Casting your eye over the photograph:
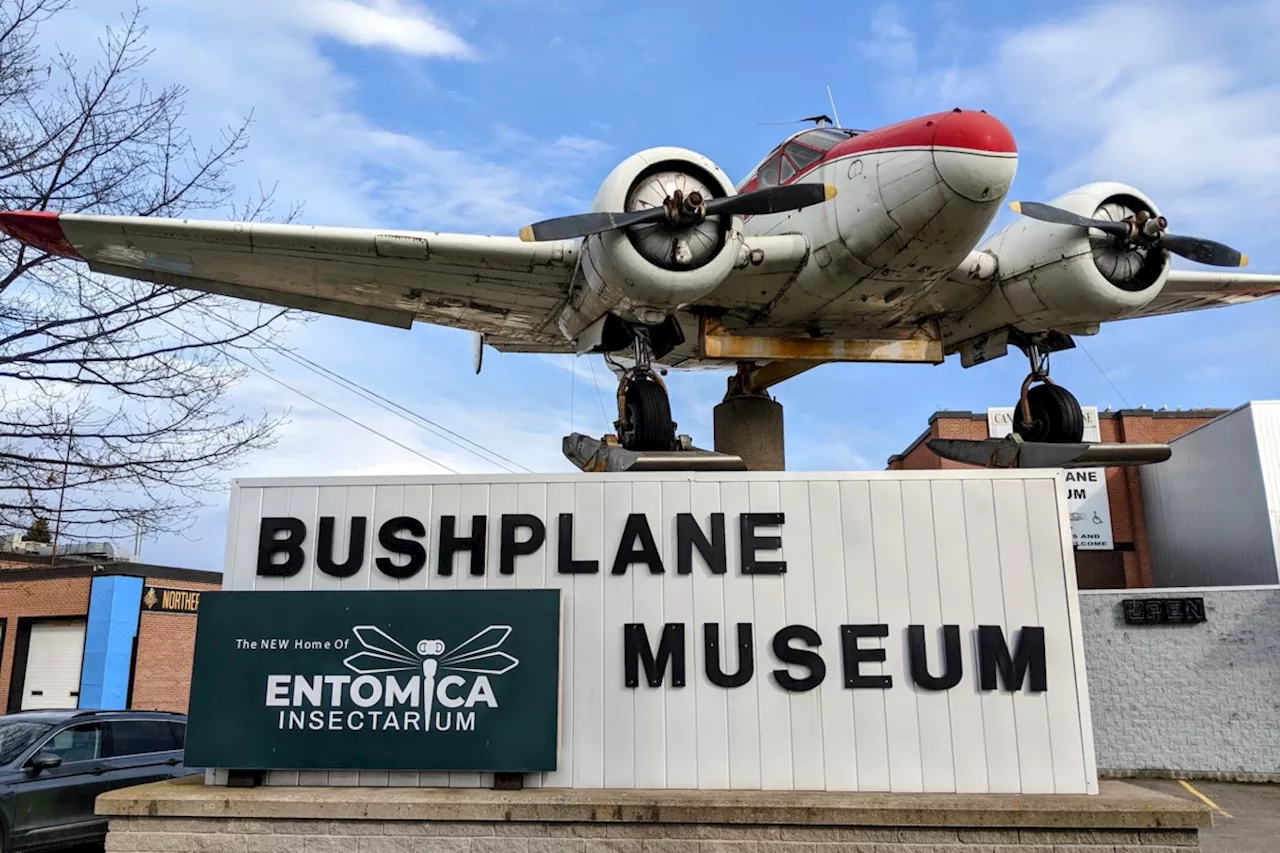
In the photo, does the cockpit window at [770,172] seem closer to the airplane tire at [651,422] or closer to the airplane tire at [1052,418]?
the airplane tire at [651,422]

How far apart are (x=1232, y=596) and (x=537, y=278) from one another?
14308 mm

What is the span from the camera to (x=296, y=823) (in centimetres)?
581

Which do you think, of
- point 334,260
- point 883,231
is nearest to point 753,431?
point 883,231

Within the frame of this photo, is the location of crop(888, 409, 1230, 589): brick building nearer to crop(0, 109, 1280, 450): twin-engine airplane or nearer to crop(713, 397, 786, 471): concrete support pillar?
crop(713, 397, 786, 471): concrete support pillar

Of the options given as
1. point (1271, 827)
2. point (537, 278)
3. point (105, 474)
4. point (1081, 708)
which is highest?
point (537, 278)

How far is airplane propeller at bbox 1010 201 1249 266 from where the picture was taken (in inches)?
352

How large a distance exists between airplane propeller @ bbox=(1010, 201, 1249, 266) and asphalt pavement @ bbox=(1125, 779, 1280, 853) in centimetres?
565

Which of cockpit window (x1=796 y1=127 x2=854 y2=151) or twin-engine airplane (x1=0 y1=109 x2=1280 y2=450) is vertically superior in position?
cockpit window (x1=796 y1=127 x2=854 y2=151)

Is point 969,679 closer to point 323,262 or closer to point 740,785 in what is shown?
point 740,785

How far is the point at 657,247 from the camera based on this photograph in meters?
8.38

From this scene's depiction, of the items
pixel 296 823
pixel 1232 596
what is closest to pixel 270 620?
pixel 296 823

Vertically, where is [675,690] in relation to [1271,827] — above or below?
above

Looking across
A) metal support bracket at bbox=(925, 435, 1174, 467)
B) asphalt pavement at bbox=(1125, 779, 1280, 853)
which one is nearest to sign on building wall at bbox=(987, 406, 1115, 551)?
asphalt pavement at bbox=(1125, 779, 1280, 853)

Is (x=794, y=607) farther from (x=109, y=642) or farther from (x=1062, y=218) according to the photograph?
(x=109, y=642)
